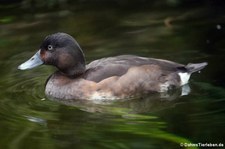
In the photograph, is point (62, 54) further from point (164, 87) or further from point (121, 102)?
point (164, 87)

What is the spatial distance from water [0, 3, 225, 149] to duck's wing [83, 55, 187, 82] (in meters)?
0.32

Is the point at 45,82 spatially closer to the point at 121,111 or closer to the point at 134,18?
the point at 121,111

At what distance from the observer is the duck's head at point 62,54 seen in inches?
275

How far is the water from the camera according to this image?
5609 millimetres

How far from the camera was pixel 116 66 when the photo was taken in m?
6.89

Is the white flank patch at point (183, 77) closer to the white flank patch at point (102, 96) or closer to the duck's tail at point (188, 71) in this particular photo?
the duck's tail at point (188, 71)

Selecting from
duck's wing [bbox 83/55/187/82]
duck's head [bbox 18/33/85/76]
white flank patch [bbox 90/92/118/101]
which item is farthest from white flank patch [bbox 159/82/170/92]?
duck's head [bbox 18/33/85/76]

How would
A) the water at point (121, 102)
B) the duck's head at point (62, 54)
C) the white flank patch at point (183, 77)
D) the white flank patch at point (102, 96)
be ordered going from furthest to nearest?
the white flank patch at point (183, 77)
the duck's head at point (62, 54)
the white flank patch at point (102, 96)
the water at point (121, 102)

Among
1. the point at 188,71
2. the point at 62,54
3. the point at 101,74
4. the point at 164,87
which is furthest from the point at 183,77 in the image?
the point at 62,54

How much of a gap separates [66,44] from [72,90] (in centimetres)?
52

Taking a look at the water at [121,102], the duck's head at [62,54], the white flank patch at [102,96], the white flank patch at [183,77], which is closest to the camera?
the water at [121,102]

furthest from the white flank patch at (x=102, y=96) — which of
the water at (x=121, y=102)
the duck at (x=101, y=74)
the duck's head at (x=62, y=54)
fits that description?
the duck's head at (x=62, y=54)

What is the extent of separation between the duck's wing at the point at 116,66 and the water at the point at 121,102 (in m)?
0.32

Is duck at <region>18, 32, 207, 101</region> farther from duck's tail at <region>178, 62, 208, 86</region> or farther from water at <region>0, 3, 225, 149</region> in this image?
water at <region>0, 3, 225, 149</region>
